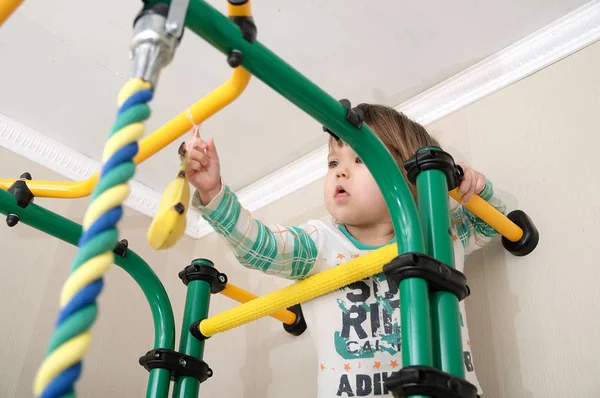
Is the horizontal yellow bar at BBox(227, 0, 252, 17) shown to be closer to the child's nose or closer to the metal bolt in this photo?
the metal bolt

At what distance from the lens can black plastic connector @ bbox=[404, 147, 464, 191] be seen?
Answer: 2.44 ft

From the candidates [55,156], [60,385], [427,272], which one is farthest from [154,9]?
[55,156]

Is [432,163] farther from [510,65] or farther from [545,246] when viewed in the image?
[510,65]

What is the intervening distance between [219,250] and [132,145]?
1359 millimetres

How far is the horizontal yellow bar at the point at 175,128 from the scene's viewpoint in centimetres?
62

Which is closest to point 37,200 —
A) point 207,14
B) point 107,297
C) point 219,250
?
point 107,297

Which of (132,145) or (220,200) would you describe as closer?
(132,145)

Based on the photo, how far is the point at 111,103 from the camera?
144 cm

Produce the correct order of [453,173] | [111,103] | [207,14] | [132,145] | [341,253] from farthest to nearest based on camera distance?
[111,103] < [341,253] < [453,173] < [207,14] < [132,145]

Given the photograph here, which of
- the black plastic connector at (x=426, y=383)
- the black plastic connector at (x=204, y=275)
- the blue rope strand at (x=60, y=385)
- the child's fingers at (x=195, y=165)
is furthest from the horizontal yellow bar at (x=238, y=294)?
the blue rope strand at (x=60, y=385)

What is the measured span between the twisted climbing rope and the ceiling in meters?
0.85

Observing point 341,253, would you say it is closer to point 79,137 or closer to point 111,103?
point 111,103

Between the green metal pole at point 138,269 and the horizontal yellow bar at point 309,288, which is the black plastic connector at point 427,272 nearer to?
the horizontal yellow bar at point 309,288

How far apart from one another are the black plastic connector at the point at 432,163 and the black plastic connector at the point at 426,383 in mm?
270
